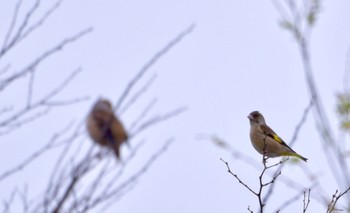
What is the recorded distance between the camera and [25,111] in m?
4.46

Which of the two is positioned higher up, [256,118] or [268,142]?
[256,118]

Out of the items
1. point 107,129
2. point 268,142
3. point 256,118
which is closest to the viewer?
point 107,129

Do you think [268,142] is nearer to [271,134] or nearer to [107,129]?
[271,134]

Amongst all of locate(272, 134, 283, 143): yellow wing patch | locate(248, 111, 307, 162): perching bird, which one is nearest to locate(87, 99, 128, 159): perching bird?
locate(248, 111, 307, 162): perching bird

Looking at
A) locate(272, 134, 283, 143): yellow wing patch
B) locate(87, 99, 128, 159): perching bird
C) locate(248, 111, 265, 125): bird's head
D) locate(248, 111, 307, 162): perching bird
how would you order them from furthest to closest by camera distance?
1. locate(248, 111, 265, 125): bird's head
2. locate(272, 134, 283, 143): yellow wing patch
3. locate(248, 111, 307, 162): perching bird
4. locate(87, 99, 128, 159): perching bird

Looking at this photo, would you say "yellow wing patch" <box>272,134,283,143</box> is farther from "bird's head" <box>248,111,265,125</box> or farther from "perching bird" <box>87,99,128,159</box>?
"perching bird" <box>87,99,128,159</box>

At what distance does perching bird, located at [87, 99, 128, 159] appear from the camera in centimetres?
485

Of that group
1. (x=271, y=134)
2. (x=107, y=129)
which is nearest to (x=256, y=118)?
(x=271, y=134)

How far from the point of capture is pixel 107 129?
5.39 m

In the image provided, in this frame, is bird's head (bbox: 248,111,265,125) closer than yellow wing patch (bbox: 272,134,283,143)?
No

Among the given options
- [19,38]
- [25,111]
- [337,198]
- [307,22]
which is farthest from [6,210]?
[307,22]

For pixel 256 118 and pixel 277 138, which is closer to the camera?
pixel 277 138

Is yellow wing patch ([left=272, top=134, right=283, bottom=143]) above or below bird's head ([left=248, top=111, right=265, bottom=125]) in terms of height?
below

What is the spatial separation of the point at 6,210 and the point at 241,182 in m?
1.31
